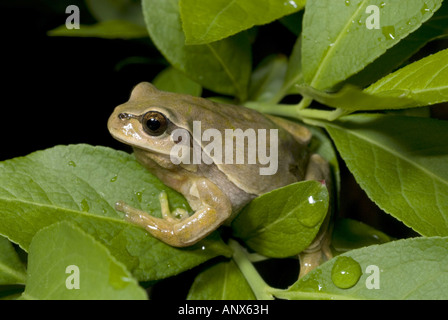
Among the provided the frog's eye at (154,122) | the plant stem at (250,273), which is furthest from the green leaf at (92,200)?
the frog's eye at (154,122)

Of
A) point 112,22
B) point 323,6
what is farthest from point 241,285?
point 112,22

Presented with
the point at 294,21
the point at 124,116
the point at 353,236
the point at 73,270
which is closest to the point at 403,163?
the point at 353,236

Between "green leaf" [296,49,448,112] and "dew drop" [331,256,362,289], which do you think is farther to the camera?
"dew drop" [331,256,362,289]

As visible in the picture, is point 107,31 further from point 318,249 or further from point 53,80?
point 318,249

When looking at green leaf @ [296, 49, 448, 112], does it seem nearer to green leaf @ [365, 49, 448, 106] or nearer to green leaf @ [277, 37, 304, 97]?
green leaf @ [365, 49, 448, 106]

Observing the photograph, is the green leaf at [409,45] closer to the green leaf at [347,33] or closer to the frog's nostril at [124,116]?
the green leaf at [347,33]

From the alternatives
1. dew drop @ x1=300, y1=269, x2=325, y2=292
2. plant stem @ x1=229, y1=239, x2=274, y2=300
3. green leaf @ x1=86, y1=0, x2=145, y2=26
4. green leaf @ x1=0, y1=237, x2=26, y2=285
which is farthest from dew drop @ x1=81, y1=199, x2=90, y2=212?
green leaf @ x1=86, y1=0, x2=145, y2=26

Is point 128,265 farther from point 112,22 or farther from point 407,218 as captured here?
point 112,22
